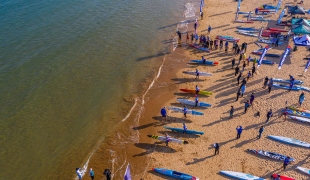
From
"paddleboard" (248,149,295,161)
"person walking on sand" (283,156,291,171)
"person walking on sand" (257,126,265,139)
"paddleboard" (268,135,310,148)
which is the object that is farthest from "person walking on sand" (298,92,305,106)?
"person walking on sand" (283,156,291,171)

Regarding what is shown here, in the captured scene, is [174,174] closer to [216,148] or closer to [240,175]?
[216,148]

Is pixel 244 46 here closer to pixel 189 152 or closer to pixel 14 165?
pixel 189 152

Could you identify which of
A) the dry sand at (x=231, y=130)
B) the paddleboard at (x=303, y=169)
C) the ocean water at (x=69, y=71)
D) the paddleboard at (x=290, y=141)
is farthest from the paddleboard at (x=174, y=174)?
the paddleboard at (x=290, y=141)

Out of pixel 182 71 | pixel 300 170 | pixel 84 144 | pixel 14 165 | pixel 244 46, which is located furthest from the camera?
pixel 244 46

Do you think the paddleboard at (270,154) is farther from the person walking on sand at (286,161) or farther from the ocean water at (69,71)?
the ocean water at (69,71)

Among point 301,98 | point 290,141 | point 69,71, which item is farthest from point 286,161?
point 69,71

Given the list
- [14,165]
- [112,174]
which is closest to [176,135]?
[112,174]
